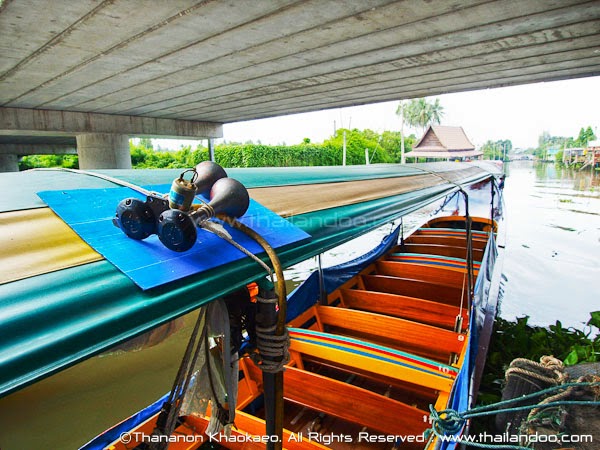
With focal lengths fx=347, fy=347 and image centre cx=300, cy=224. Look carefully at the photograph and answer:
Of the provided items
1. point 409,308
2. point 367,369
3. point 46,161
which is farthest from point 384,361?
point 46,161

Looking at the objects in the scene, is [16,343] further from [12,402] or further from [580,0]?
[580,0]

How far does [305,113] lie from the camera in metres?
12.1

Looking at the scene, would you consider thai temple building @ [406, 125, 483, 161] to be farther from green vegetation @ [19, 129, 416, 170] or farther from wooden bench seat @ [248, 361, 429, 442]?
wooden bench seat @ [248, 361, 429, 442]

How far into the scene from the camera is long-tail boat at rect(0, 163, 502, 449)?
31.9 inches

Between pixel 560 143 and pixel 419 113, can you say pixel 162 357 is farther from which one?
pixel 560 143

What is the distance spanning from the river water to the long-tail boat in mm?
1019

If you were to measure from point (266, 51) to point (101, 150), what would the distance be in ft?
25.0

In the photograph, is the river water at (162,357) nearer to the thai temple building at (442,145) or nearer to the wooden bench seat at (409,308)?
the wooden bench seat at (409,308)

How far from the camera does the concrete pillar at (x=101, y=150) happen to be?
1064cm

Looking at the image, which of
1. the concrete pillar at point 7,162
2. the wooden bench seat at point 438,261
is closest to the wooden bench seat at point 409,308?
the wooden bench seat at point 438,261

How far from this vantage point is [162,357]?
17.0ft

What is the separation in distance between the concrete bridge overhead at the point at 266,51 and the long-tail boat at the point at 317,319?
2.03 meters

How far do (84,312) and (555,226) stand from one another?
15.9m

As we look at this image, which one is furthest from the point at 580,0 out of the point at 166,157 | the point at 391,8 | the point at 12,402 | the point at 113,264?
the point at 166,157
